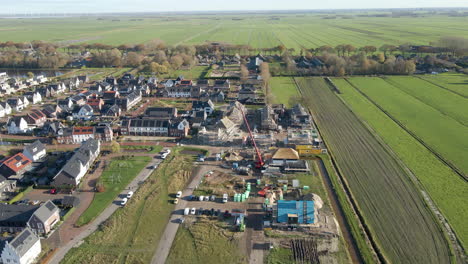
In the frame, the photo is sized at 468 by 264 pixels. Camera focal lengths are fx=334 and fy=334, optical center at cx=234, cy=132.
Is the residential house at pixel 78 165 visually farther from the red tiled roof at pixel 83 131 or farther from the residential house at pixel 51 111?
the residential house at pixel 51 111

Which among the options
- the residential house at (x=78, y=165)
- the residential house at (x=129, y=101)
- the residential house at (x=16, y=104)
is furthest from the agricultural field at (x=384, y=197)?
the residential house at (x=16, y=104)

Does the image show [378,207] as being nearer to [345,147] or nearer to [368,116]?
[345,147]

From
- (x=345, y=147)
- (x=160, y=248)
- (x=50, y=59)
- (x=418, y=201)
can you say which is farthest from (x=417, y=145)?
(x=50, y=59)

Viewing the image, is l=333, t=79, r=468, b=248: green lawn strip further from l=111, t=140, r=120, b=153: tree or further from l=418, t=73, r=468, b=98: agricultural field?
l=111, t=140, r=120, b=153: tree

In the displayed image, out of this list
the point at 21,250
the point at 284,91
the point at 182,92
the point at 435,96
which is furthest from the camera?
the point at 284,91

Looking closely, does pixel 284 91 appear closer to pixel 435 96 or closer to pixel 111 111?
pixel 435 96

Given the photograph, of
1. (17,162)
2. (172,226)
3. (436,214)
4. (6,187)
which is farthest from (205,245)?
(17,162)

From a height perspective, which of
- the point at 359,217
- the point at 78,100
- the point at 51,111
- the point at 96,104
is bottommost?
the point at 359,217
